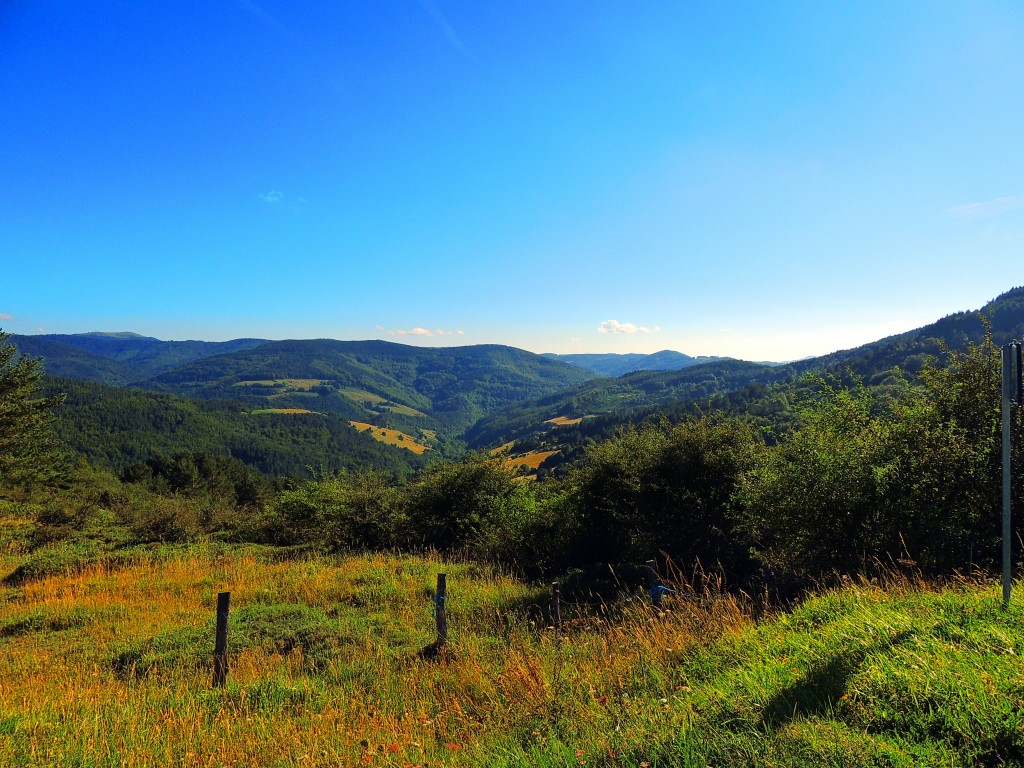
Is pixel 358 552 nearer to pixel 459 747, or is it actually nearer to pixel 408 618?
pixel 408 618

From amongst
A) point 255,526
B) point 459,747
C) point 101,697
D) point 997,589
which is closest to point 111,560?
point 255,526

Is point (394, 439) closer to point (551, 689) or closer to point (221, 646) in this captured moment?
point (221, 646)

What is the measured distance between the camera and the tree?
19828 mm

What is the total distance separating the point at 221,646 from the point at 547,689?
407cm

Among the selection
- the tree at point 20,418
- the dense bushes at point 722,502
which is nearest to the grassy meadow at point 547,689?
the dense bushes at point 722,502

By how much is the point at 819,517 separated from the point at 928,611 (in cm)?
374

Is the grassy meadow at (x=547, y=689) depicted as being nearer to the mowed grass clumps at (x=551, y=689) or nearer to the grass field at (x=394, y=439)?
the mowed grass clumps at (x=551, y=689)

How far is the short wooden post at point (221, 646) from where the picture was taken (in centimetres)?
513

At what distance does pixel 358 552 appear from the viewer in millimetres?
13430

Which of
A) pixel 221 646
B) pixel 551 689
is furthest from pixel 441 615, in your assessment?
pixel 221 646

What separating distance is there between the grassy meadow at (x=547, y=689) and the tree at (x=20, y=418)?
18.5 meters

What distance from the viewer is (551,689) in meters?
3.79

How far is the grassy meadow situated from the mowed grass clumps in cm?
2

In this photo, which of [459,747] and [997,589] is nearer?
[459,747]
